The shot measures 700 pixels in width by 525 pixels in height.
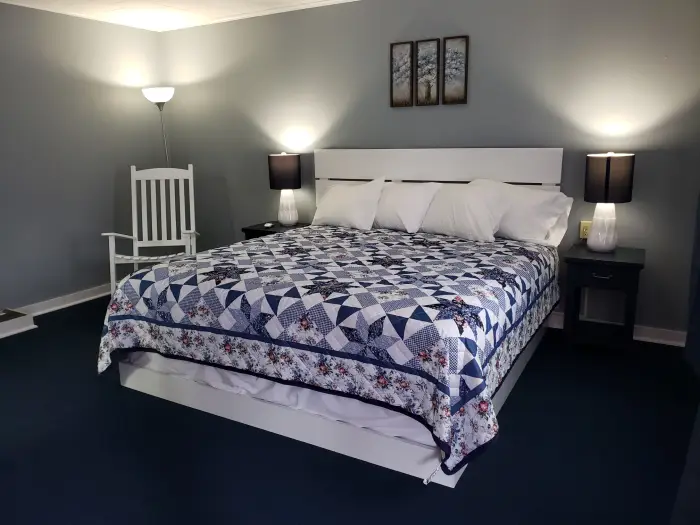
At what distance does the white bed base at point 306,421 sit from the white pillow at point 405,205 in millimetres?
1186

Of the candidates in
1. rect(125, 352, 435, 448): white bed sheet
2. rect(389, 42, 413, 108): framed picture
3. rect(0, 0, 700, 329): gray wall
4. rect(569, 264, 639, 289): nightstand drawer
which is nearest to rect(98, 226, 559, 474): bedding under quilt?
rect(125, 352, 435, 448): white bed sheet

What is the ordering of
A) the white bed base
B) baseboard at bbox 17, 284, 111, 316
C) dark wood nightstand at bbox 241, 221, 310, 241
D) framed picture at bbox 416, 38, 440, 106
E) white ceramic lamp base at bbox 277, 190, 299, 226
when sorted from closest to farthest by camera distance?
the white bed base, framed picture at bbox 416, 38, 440, 106, baseboard at bbox 17, 284, 111, 316, dark wood nightstand at bbox 241, 221, 310, 241, white ceramic lamp base at bbox 277, 190, 299, 226

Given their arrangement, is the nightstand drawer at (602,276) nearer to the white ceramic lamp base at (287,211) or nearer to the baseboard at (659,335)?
the baseboard at (659,335)

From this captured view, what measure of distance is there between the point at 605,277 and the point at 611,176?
57cm

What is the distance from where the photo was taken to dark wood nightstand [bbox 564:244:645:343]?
3.04 m

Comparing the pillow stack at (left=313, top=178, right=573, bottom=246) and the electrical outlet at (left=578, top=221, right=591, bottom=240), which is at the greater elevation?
the pillow stack at (left=313, top=178, right=573, bottom=246)

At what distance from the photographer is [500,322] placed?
2.24 metres

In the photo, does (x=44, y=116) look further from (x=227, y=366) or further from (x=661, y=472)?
(x=661, y=472)

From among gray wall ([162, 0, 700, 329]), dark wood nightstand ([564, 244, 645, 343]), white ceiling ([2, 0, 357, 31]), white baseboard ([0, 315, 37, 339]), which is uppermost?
white ceiling ([2, 0, 357, 31])

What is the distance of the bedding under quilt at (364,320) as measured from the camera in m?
1.93

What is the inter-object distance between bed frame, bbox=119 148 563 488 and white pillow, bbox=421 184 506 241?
0.28m

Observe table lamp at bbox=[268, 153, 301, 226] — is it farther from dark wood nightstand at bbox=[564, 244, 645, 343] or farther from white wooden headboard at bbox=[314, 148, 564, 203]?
dark wood nightstand at bbox=[564, 244, 645, 343]

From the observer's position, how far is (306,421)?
2.29 meters

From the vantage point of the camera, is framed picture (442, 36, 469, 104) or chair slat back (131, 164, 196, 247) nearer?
framed picture (442, 36, 469, 104)
